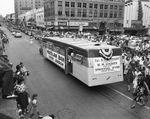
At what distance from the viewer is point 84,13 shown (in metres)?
68.7

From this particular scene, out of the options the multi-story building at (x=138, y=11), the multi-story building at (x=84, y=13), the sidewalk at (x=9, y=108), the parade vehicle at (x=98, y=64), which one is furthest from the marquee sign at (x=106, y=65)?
the multi-story building at (x=84, y=13)

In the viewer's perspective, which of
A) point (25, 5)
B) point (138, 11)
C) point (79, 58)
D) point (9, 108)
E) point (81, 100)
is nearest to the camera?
point (9, 108)

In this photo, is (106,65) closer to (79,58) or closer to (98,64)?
(98,64)

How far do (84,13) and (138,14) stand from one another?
22.2m

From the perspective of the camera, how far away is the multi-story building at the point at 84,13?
64438mm

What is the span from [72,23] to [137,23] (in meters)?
24.4

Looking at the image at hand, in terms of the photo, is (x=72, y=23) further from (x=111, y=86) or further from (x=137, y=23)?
(x=111, y=86)

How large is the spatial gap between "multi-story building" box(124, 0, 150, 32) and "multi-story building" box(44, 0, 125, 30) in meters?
15.5

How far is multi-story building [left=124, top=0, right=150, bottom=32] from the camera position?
54344 millimetres

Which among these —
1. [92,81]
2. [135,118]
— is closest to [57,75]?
[92,81]

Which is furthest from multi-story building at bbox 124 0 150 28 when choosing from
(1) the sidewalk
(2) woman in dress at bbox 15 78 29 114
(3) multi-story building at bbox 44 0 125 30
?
(1) the sidewalk

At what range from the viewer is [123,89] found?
406 inches

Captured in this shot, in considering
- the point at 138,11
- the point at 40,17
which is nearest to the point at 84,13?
the point at 138,11

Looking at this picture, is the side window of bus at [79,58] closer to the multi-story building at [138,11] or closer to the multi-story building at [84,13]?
the multi-story building at [138,11]
